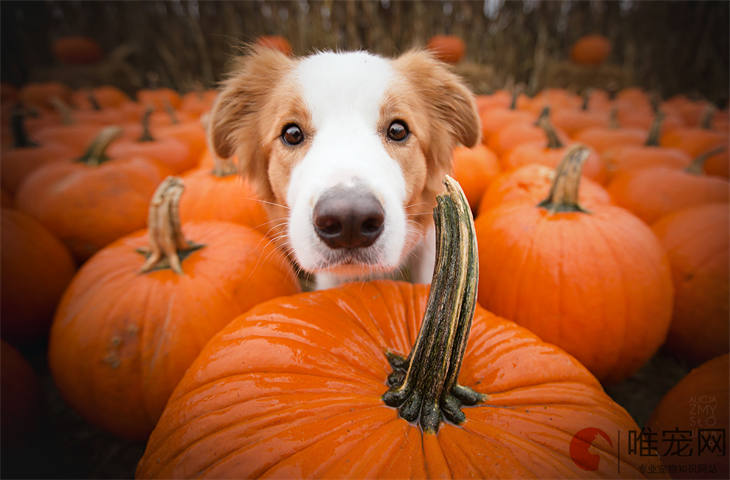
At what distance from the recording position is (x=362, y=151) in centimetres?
96

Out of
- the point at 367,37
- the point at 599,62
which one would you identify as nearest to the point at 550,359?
the point at 367,37

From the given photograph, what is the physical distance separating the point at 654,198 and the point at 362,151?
1.70 metres

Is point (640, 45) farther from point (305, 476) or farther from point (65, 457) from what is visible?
point (65, 457)

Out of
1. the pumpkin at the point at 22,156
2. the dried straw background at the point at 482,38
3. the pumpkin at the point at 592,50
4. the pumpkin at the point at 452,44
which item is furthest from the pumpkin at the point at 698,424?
the pumpkin at the point at 592,50

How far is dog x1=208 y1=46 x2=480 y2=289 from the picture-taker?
2.71 ft

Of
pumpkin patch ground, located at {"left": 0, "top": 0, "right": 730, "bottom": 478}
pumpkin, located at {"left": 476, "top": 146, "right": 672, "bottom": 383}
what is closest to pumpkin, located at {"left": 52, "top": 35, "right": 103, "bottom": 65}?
pumpkin patch ground, located at {"left": 0, "top": 0, "right": 730, "bottom": 478}

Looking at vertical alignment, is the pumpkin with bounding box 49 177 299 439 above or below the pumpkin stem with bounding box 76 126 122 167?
below

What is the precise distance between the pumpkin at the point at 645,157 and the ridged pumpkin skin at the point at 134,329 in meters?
2.44

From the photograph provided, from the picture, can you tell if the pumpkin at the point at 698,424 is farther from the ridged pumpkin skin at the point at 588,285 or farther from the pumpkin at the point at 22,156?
the pumpkin at the point at 22,156

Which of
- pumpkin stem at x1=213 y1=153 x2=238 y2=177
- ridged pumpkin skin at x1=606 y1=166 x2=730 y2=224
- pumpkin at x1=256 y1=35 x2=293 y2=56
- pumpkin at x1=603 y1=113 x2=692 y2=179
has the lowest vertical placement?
ridged pumpkin skin at x1=606 y1=166 x2=730 y2=224

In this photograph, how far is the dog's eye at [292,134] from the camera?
3.69 feet

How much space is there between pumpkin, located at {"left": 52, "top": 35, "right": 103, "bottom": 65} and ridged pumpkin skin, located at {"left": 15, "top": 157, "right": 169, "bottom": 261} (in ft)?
21.0

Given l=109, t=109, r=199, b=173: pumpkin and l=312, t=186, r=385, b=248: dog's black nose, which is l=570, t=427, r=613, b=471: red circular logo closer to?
l=312, t=186, r=385, b=248: dog's black nose

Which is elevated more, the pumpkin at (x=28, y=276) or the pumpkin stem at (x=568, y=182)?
the pumpkin stem at (x=568, y=182)
